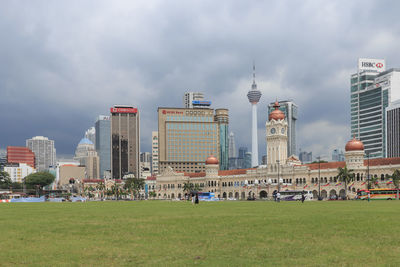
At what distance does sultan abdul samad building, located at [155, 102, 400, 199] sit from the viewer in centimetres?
13150

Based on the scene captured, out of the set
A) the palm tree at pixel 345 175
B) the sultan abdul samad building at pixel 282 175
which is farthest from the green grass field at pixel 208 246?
the sultan abdul samad building at pixel 282 175

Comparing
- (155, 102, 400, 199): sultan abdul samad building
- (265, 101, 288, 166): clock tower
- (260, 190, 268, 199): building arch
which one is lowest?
(260, 190, 268, 199): building arch

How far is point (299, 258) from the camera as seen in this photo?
49.9 ft

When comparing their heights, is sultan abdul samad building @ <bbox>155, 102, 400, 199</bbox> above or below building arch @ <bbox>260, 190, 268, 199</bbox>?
above

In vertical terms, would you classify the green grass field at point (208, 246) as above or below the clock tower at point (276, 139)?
below

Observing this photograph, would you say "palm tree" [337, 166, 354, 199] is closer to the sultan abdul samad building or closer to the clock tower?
the sultan abdul samad building

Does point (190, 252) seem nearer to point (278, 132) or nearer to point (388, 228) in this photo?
point (388, 228)

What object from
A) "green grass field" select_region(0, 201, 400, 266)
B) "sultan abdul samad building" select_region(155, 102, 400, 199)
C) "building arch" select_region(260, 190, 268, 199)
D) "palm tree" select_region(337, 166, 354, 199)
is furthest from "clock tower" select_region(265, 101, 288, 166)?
"green grass field" select_region(0, 201, 400, 266)

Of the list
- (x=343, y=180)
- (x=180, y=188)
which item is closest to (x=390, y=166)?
(x=343, y=180)

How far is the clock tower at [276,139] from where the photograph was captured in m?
164

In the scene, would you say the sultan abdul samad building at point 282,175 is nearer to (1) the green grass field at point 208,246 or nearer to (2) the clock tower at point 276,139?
(2) the clock tower at point 276,139

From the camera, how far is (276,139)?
165125 millimetres

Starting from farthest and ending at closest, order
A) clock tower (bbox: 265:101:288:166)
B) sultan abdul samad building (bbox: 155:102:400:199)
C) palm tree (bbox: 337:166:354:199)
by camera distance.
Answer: clock tower (bbox: 265:101:288:166) < sultan abdul samad building (bbox: 155:102:400:199) < palm tree (bbox: 337:166:354:199)

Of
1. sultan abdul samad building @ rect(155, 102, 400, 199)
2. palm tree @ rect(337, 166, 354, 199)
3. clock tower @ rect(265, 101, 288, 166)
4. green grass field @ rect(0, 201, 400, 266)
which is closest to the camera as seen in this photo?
green grass field @ rect(0, 201, 400, 266)
